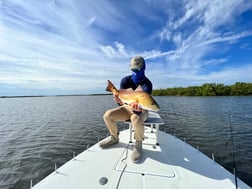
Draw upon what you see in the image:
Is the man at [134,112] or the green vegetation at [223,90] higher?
the green vegetation at [223,90]

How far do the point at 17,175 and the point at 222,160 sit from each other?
583cm

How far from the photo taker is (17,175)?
3.96 m

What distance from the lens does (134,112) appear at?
263cm

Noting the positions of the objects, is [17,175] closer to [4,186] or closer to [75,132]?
[4,186]

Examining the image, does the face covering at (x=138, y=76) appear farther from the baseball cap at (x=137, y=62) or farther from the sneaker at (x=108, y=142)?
the sneaker at (x=108, y=142)

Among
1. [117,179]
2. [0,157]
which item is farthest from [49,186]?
[0,157]

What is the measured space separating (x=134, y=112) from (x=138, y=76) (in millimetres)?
661

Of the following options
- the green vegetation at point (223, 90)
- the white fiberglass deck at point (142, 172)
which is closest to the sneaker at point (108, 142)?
the white fiberglass deck at point (142, 172)

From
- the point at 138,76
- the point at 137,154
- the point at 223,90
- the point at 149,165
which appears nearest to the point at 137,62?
the point at 138,76

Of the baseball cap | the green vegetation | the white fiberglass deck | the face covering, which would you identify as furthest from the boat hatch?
the green vegetation

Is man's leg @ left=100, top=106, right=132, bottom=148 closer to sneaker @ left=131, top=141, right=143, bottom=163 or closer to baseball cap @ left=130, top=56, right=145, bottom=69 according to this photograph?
sneaker @ left=131, top=141, right=143, bottom=163

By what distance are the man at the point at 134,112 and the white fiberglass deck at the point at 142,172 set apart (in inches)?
8.3

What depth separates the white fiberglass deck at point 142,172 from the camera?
187 centimetres

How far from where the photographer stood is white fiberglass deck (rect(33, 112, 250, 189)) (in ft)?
6.13
